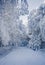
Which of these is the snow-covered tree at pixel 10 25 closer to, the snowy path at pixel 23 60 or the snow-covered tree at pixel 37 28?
the snow-covered tree at pixel 37 28

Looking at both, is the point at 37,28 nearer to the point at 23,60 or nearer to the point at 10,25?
the point at 10,25

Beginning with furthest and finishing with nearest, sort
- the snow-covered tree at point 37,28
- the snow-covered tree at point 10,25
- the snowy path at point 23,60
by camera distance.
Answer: the snow-covered tree at point 37,28 < the snow-covered tree at point 10,25 < the snowy path at point 23,60

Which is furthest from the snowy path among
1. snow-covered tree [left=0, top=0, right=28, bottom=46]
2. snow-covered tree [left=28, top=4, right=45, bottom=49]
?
snow-covered tree [left=28, top=4, right=45, bottom=49]

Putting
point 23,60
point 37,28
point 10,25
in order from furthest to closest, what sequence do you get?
point 37,28 → point 10,25 → point 23,60

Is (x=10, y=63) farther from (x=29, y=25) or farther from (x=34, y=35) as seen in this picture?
(x=29, y=25)

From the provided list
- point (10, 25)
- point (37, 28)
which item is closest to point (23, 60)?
point (10, 25)

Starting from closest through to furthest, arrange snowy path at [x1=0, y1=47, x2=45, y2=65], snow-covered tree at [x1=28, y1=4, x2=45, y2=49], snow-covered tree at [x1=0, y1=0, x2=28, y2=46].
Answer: snowy path at [x1=0, y1=47, x2=45, y2=65]
snow-covered tree at [x1=0, y1=0, x2=28, y2=46]
snow-covered tree at [x1=28, y1=4, x2=45, y2=49]

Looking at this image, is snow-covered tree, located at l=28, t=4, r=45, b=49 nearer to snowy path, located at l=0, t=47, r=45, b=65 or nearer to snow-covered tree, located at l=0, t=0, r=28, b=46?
snow-covered tree, located at l=0, t=0, r=28, b=46

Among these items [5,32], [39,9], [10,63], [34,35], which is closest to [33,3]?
[39,9]

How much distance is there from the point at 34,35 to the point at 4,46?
4.15 ft

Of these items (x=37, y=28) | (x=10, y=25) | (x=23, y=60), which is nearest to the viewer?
(x=23, y=60)

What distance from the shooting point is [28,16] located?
6797mm

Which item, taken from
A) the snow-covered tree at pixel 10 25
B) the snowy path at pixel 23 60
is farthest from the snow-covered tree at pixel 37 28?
the snowy path at pixel 23 60

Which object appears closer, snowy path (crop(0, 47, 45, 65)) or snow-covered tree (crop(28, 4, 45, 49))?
snowy path (crop(0, 47, 45, 65))
